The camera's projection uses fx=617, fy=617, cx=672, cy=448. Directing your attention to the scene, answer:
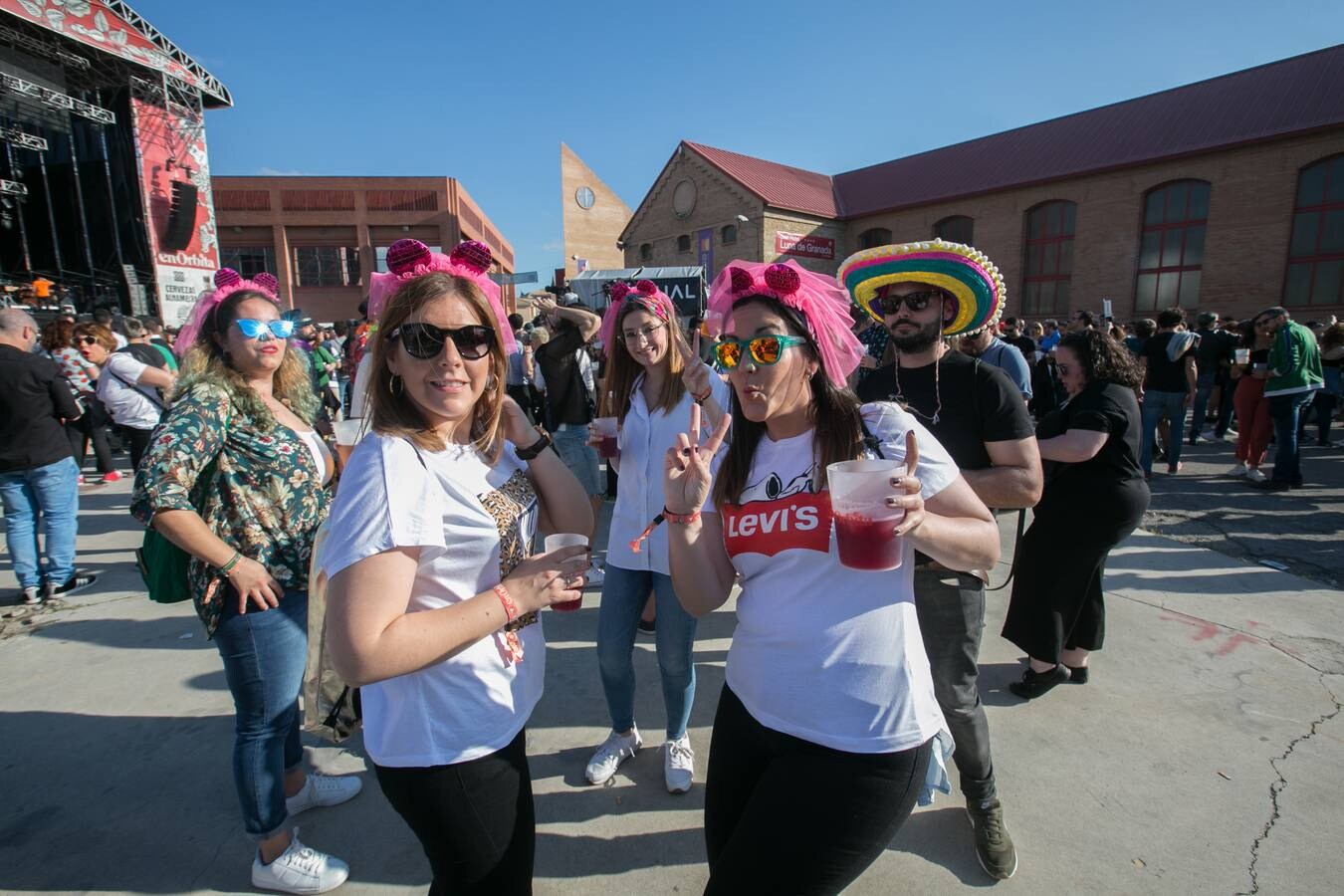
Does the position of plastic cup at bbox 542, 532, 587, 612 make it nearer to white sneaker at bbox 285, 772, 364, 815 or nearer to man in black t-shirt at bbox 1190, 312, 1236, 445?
white sneaker at bbox 285, 772, 364, 815

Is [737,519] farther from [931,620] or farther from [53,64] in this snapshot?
[53,64]

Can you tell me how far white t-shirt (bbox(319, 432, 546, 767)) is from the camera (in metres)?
1.25

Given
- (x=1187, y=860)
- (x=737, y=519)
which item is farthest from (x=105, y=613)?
(x=1187, y=860)

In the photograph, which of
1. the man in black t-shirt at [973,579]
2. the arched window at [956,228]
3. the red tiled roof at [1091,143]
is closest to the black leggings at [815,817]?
the man in black t-shirt at [973,579]

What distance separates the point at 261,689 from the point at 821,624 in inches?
72.2

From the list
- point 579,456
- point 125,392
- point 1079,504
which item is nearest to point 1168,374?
point 1079,504

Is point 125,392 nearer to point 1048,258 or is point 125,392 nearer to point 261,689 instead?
point 261,689

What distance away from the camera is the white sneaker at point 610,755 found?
8.74 feet

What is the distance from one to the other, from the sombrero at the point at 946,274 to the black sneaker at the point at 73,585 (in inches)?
234

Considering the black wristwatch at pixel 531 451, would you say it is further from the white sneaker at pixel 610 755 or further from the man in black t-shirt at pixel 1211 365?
the man in black t-shirt at pixel 1211 365

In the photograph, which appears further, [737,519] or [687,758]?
[687,758]

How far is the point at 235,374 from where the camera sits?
215 cm

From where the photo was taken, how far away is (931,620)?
7.16 feet

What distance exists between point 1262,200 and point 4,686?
2693cm
